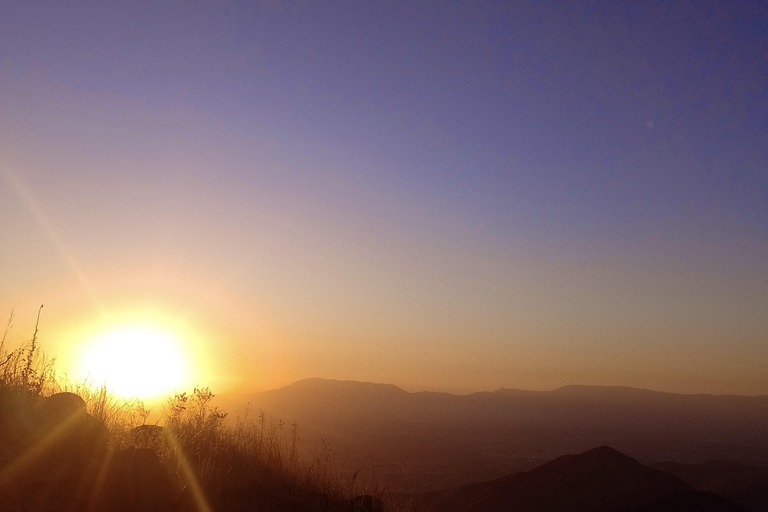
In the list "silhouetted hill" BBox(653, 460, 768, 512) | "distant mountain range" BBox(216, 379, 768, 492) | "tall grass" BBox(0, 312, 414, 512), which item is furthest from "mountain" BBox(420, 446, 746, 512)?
"tall grass" BBox(0, 312, 414, 512)

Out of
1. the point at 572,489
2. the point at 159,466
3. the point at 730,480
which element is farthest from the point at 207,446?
the point at 730,480

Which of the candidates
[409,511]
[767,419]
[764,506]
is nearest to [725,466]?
[764,506]

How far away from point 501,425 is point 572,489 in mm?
94882

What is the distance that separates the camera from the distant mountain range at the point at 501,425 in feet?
223

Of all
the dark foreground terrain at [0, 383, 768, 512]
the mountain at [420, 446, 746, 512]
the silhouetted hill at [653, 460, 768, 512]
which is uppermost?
the dark foreground terrain at [0, 383, 768, 512]

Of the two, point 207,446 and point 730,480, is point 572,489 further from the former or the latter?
point 207,446

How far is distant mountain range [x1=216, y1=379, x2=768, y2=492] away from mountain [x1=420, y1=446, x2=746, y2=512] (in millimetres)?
5492

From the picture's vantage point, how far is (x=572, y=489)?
37375 mm

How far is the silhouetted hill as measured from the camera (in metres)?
37.7

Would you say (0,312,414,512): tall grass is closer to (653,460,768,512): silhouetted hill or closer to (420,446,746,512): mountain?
(420,446,746,512): mountain

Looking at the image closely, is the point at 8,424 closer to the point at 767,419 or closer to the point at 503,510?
the point at 503,510

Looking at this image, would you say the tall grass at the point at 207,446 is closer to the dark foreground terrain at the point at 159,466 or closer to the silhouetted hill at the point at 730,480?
the dark foreground terrain at the point at 159,466

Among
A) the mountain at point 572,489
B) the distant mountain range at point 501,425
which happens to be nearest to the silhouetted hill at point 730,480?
the mountain at point 572,489

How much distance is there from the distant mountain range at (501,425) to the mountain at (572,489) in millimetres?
5492
